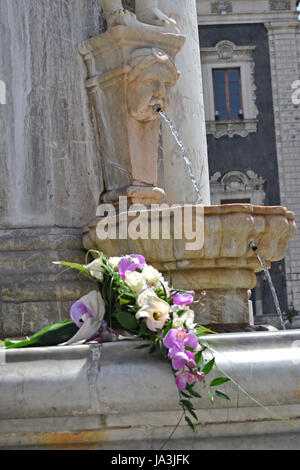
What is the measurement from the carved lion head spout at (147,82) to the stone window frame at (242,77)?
16888mm

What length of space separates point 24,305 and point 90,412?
5.74 feet

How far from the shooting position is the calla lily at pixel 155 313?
2070mm

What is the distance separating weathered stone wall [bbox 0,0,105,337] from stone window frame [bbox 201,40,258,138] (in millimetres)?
16967

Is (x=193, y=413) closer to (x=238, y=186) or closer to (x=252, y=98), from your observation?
(x=238, y=186)

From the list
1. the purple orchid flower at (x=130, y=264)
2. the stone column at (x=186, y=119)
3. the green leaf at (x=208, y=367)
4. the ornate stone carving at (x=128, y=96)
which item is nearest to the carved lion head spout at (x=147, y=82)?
the ornate stone carving at (x=128, y=96)

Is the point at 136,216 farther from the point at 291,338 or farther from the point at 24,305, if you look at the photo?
the point at 291,338

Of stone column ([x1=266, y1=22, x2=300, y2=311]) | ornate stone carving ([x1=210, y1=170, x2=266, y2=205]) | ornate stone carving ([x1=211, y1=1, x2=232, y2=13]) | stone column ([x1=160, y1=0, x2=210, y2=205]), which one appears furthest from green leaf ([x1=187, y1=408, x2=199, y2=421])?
ornate stone carving ([x1=211, y1=1, x2=232, y2=13])

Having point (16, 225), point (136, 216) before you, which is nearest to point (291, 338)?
point (136, 216)

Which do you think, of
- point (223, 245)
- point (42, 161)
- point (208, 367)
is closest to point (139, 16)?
point (42, 161)

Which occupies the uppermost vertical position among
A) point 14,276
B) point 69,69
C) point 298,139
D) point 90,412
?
point 298,139

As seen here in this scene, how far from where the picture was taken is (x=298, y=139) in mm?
20859
